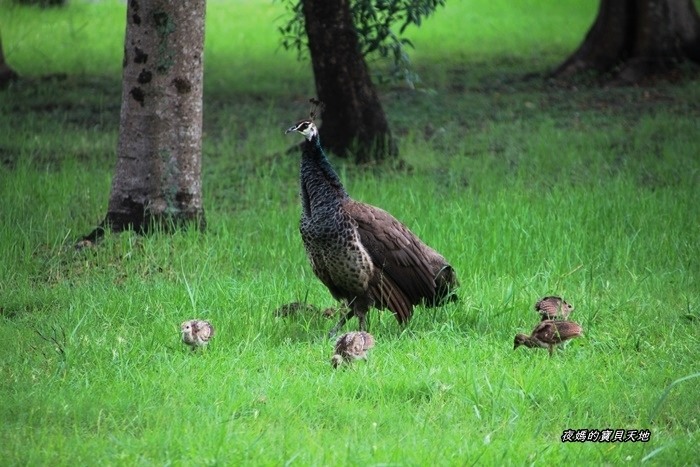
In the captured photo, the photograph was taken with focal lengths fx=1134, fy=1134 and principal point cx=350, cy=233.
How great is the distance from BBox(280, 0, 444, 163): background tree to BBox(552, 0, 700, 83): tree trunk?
511 cm

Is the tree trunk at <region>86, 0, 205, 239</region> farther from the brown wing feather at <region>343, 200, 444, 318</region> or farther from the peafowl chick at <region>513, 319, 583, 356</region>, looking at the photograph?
the peafowl chick at <region>513, 319, 583, 356</region>

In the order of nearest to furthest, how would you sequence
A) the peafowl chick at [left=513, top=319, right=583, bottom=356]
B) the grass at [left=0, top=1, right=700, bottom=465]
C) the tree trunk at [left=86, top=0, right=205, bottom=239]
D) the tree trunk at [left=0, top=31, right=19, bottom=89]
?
the grass at [left=0, top=1, right=700, bottom=465], the peafowl chick at [left=513, top=319, right=583, bottom=356], the tree trunk at [left=86, top=0, right=205, bottom=239], the tree trunk at [left=0, top=31, right=19, bottom=89]

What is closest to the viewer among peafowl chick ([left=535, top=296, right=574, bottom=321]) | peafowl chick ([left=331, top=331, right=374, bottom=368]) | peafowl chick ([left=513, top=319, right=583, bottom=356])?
peafowl chick ([left=331, top=331, right=374, bottom=368])

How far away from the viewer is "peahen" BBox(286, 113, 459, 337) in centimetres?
658

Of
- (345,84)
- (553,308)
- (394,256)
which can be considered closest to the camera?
(553,308)

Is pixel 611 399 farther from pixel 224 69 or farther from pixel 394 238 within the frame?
pixel 224 69

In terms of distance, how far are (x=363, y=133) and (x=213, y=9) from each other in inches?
560

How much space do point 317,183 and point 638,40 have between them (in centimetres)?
1023

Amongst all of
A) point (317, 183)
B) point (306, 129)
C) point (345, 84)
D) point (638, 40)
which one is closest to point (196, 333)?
point (317, 183)

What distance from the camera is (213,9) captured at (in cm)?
2484

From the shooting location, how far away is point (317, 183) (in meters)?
6.75

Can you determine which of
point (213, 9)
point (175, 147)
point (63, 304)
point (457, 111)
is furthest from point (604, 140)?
point (213, 9)

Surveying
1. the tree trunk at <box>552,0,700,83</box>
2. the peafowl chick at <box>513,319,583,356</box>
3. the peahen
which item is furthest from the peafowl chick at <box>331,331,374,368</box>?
the tree trunk at <box>552,0,700,83</box>

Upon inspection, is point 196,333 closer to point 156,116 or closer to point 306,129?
point 306,129
